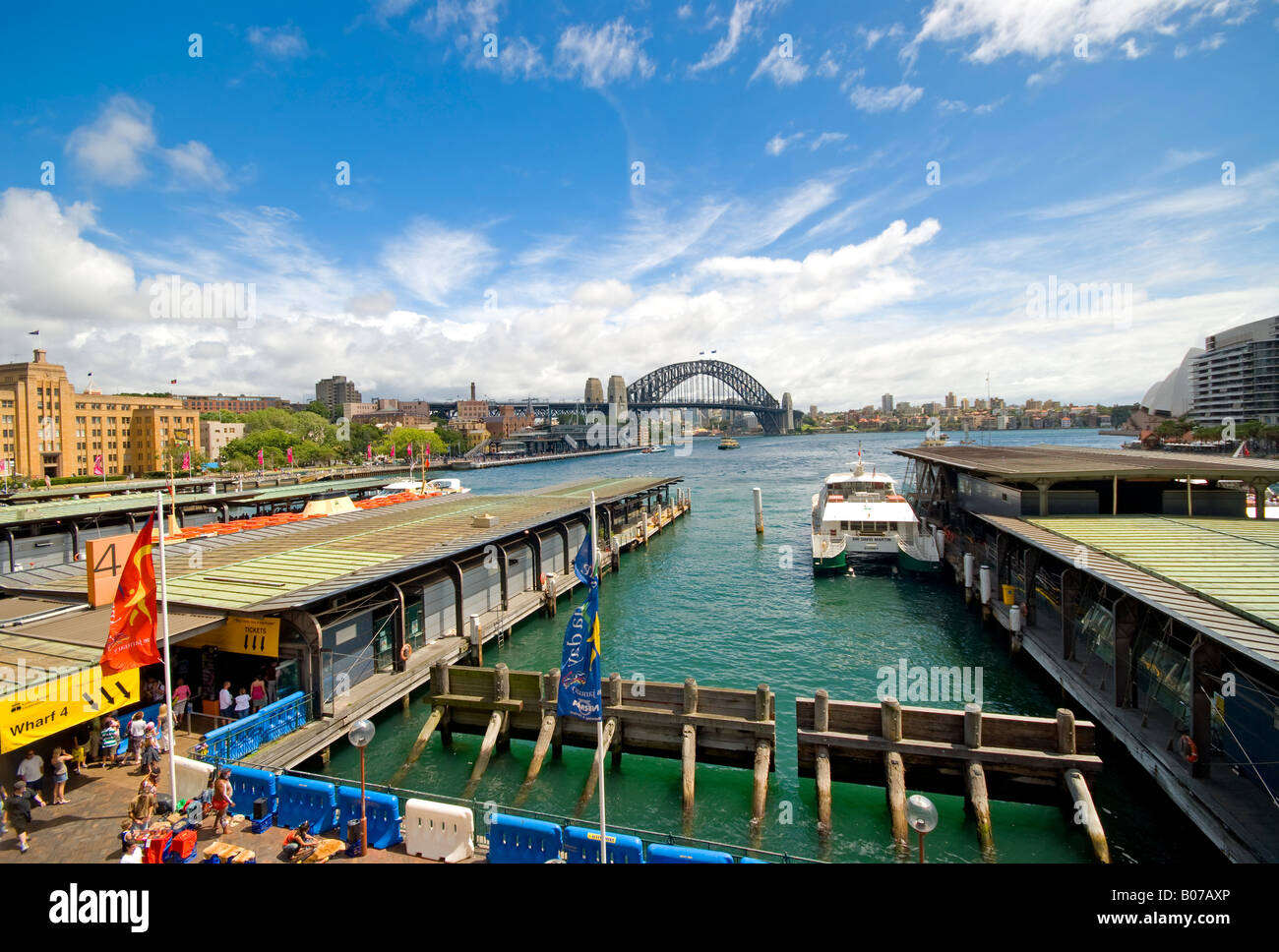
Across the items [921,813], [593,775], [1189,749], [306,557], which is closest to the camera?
[921,813]

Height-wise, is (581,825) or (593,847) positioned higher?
(593,847)

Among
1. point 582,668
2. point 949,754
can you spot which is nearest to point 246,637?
point 582,668

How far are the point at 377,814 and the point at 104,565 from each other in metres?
10.6

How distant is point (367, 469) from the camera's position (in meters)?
140

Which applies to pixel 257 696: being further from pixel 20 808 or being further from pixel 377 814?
pixel 377 814

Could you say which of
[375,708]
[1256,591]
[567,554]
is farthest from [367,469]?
[1256,591]

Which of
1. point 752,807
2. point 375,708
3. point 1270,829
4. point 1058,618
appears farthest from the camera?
point 1058,618

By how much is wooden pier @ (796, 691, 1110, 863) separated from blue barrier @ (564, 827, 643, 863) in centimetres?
507

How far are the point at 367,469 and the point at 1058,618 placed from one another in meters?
139

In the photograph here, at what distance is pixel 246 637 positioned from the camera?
15.7 metres

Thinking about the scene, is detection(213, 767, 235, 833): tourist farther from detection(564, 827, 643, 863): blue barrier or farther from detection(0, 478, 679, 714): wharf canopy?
detection(564, 827, 643, 863): blue barrier
